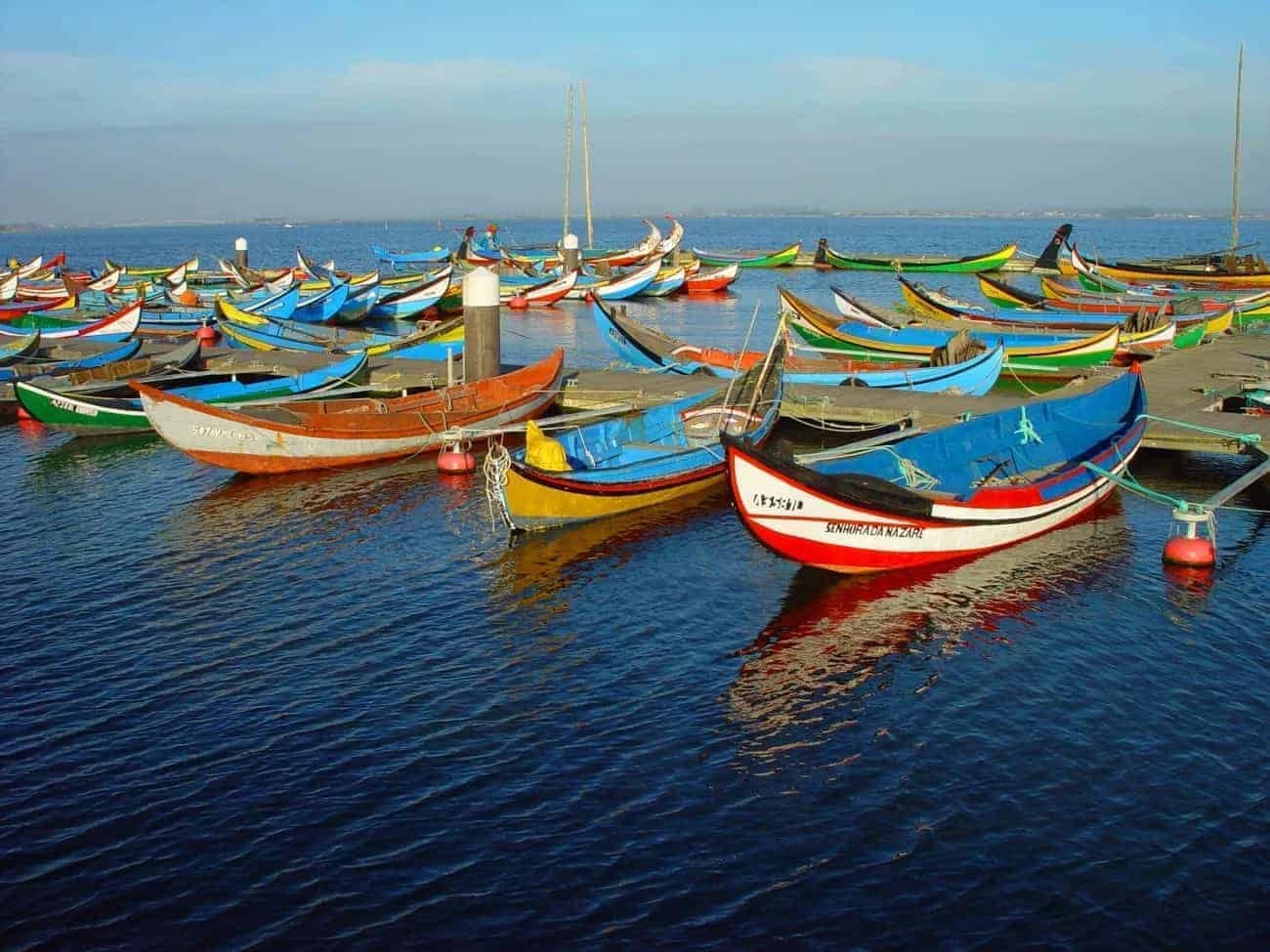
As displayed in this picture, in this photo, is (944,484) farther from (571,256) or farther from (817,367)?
(571,256)

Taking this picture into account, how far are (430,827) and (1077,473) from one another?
13.9 metres

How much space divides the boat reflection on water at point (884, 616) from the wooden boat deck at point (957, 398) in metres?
5.03

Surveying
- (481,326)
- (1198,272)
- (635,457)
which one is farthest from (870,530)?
(1198,272)

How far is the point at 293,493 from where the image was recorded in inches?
996

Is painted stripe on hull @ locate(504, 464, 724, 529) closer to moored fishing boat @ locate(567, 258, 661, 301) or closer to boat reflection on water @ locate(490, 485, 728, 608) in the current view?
boat reflection on water @ locate(490, 485, 728, 608)

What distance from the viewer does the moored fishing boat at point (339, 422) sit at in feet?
82.6

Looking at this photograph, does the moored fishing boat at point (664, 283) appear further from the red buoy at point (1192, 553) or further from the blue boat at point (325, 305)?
the red buoy at point (1192, 553)

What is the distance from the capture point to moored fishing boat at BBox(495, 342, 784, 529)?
21.5 meters

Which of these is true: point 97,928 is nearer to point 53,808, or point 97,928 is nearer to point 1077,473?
point 53,808

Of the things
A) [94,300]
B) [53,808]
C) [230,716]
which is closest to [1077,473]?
[230,716]

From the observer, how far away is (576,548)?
21.5m

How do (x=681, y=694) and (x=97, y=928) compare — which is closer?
(x=97, y=928)

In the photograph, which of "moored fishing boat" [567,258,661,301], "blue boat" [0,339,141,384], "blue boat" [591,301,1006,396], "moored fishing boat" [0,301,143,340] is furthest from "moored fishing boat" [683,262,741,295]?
"blue boat" [0,339,141,384]

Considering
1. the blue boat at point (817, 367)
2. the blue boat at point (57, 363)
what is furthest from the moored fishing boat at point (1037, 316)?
the blue boat at point (57, 363)
